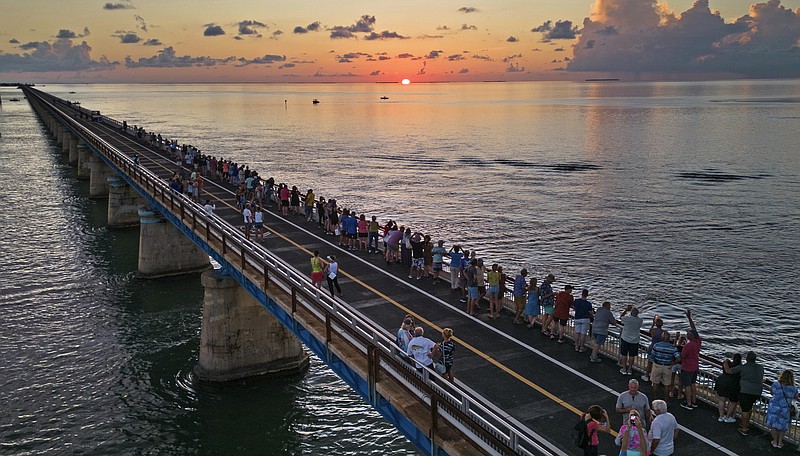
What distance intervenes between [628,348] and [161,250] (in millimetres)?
29694

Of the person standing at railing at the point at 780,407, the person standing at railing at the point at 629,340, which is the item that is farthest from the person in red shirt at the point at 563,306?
the person standing at railing at the point at 780,407

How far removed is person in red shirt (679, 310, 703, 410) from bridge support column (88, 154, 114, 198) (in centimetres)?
6073

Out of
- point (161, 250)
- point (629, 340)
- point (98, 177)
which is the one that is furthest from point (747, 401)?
point (98, 177)

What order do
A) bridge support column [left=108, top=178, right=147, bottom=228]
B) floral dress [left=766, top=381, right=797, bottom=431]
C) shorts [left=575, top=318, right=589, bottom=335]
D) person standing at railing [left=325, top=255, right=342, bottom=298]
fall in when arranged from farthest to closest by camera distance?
bridge support column [left=108, top=178, right=147, bottom=228] → person standing at railing [left=325, top=255, right=342, bottom=298] → shorts [left=575, top=318, right=589, bottom=335] → floral dress [left=766, top=381, right=797, bottom=431]

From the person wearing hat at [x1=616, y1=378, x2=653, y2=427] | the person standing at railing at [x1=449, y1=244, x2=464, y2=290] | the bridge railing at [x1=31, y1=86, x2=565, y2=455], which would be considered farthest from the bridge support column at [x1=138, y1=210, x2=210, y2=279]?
the person wearing hat at [x1=616, y1=378, x2=653, y2=427]

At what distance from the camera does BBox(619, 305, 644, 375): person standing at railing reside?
14.1 m

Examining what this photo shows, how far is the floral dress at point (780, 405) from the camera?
11.2m

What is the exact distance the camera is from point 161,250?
124 ft

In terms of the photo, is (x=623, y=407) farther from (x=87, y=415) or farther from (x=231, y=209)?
(x=231, y=209)

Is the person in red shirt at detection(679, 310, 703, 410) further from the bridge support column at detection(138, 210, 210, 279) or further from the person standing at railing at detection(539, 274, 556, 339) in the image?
the bridge support column at detection(138, 210, 210, 279)

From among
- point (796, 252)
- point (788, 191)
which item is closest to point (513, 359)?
point (796, 252)

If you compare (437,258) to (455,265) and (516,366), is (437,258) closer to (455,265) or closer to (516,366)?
(455,265)

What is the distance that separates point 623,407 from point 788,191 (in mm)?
61165

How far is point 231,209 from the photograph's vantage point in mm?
34812
